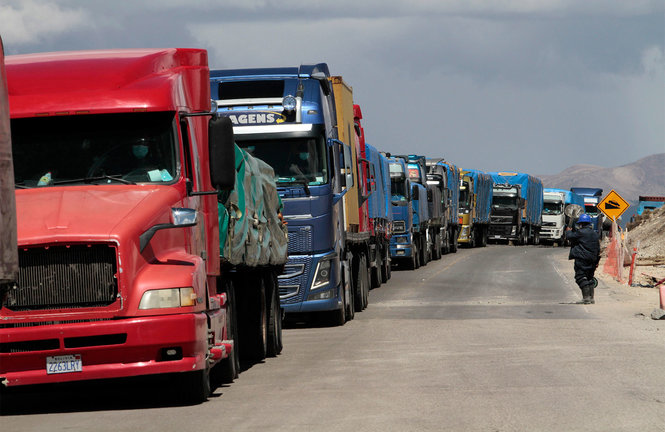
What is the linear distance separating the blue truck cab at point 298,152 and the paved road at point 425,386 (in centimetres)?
96

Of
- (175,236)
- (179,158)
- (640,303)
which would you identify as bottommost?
(640,303)

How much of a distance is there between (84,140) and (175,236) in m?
1.19

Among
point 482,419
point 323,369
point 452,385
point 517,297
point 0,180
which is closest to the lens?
point 0,180

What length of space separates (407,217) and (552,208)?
3756 centimetres

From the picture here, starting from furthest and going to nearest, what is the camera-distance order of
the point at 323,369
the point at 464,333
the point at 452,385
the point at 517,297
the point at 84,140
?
the point at 517,297 → the point at 464,333 → the point at 323,369 → the point at 452,385 → the point at 84,140

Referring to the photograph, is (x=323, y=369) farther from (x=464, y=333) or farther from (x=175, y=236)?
(x=464, y=333)

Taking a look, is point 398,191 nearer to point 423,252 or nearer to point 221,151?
point 423,252

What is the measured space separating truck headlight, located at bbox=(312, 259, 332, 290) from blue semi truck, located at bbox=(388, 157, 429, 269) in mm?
18447

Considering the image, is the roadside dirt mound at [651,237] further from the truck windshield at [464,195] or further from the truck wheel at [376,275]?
the truck wheel at [376,275]

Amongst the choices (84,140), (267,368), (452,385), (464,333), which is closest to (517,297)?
(464,333)

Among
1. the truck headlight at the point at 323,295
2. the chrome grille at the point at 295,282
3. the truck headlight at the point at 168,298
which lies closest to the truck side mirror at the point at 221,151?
the truck headlight at the point at 168,298

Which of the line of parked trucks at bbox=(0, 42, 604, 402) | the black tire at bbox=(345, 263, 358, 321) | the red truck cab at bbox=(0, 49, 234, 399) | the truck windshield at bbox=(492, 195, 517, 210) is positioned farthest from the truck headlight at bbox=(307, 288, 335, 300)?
the truck windshield at bbox=(492, 195, 517, 210)

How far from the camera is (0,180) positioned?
7.22 metres

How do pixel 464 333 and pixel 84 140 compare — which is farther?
pixel 464 333
